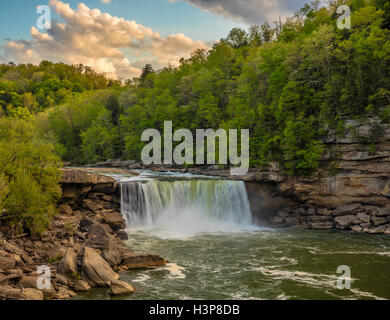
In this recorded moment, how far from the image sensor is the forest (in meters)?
17.2

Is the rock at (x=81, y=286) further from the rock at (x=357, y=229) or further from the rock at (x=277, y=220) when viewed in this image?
the rock at (x=357, y=229)

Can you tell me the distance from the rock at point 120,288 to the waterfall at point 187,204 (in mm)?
11649

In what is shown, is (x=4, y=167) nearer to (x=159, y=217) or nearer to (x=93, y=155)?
(x=159, y=217)

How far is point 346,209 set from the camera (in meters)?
24.3

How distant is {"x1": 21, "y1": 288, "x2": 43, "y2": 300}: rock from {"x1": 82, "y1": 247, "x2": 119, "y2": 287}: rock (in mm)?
2058

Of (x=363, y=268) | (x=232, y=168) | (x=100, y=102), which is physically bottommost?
(x=363, y=268)

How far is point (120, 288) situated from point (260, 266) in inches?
256

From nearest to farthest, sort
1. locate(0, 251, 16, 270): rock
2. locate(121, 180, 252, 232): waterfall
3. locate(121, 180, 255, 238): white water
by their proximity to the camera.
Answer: locate(0, 251, 16, 270): rock < locate(121, 180, 255, 238): white water < locate(121, 180, 252, 232): waterfall

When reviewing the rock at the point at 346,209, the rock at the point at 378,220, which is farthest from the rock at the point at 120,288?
the rock at the point at 378,220

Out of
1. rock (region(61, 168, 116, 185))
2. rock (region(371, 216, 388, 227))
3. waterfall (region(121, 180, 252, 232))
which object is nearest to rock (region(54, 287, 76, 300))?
rock (region(61, 168, 116, 185))

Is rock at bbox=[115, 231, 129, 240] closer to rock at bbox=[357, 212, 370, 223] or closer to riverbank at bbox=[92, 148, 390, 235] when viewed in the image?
riverbank at bbox=[92, 148, 390, 235]
